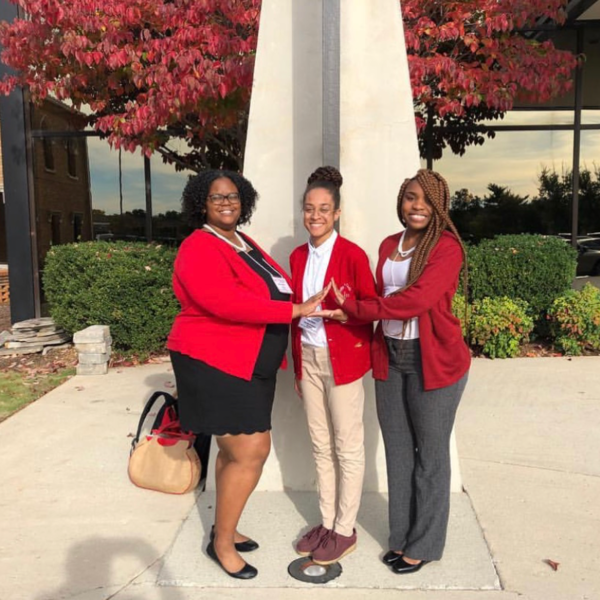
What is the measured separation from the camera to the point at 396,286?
2570 millimetres

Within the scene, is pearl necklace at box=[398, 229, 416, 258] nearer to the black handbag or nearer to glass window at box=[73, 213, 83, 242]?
the black handbag

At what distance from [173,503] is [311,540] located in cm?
96

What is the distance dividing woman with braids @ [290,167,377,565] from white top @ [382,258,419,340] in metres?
0.08

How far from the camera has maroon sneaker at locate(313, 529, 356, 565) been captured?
2725mm

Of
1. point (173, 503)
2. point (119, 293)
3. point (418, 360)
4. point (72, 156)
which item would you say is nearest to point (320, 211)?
point (418, 360)

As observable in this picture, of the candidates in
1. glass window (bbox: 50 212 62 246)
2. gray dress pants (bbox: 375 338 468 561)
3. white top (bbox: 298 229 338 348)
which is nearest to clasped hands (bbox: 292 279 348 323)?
white top (bbox: 298 229 338 348)

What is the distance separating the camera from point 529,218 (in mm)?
8922

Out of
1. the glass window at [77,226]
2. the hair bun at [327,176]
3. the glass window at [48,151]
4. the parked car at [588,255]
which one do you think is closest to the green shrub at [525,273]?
the parked car at [588,255]

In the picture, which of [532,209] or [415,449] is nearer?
[415,449]

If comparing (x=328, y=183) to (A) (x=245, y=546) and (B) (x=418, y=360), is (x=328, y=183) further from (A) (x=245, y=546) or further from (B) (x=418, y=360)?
(A) (x=245, y=546)

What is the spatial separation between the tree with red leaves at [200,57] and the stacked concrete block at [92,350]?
1.98 metres

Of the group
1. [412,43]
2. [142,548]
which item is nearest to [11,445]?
[142,548]

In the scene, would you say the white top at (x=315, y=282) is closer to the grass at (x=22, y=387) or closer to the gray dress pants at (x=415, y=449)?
the gray dress pants at (x=415, y=449)

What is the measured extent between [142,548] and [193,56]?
420 cm
